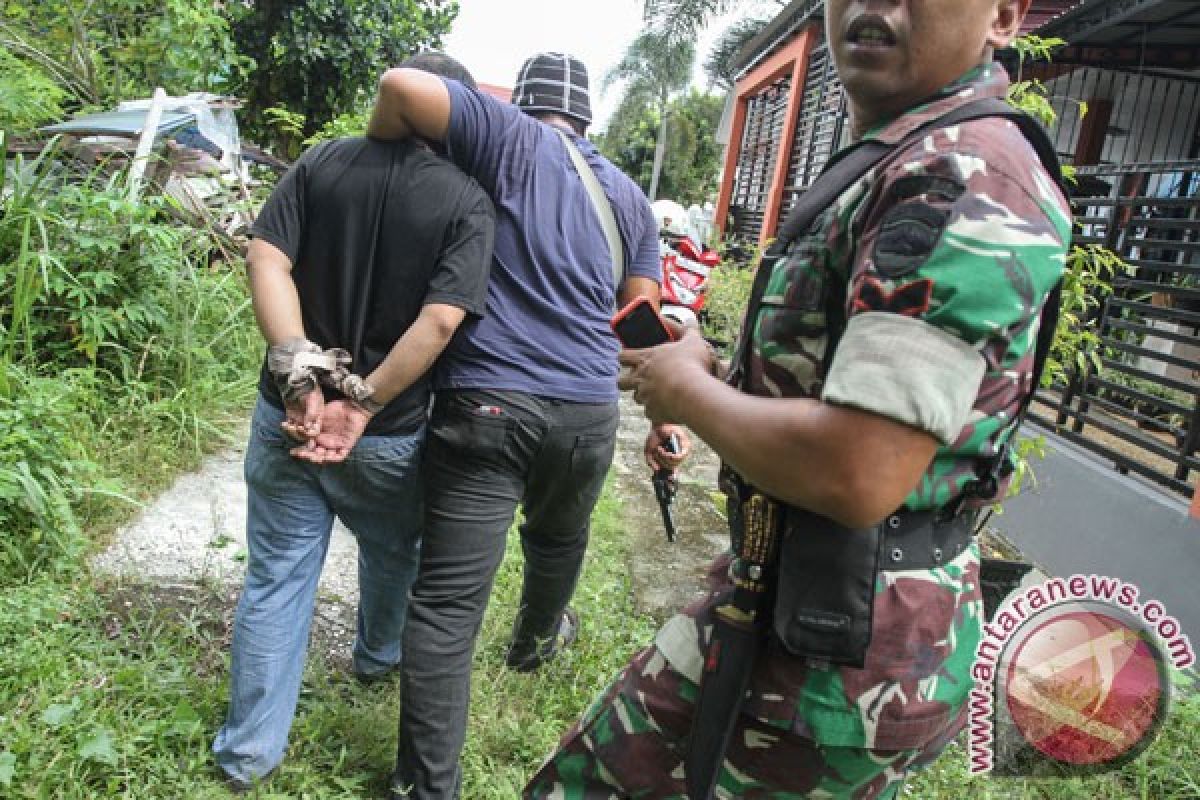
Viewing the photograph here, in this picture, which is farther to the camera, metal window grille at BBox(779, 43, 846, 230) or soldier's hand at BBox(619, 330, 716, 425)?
metal window grille at BBox(779, 43, 846, 230)

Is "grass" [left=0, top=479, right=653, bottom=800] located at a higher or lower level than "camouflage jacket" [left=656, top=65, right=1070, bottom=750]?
lower

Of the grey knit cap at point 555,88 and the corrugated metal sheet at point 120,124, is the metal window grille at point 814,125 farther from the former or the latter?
the grey knit cap at point 555,88

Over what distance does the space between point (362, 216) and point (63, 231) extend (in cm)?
262

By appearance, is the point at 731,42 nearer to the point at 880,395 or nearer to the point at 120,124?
the point at 120,124

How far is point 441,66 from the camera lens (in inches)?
87.9

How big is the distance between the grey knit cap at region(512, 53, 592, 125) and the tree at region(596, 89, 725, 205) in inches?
894

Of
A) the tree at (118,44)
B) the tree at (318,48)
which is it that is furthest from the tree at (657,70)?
the tree at (118,44)

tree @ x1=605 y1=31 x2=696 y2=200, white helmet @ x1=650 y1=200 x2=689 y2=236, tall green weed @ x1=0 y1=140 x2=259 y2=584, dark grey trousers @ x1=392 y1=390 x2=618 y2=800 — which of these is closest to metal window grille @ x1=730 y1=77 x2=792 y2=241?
white helmet @ x1=650 y1=200 x2=689 y2=236

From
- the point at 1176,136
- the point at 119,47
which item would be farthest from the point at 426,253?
the point at 1176,136

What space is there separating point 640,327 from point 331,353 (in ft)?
2.89

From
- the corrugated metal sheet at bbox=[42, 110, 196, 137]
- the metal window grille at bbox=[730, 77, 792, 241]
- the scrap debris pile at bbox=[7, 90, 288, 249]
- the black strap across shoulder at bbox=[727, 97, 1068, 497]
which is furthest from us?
the metal window grille at bbox=[730, 77, 792, 241]

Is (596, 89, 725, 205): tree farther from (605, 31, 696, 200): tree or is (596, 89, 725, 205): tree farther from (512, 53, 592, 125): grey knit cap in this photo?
(512, 53, 592, 125): grey knit cap

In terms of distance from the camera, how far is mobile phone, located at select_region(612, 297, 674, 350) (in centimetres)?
141

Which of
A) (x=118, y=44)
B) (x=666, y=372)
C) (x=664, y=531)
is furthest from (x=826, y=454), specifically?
(x=118, y=44)
